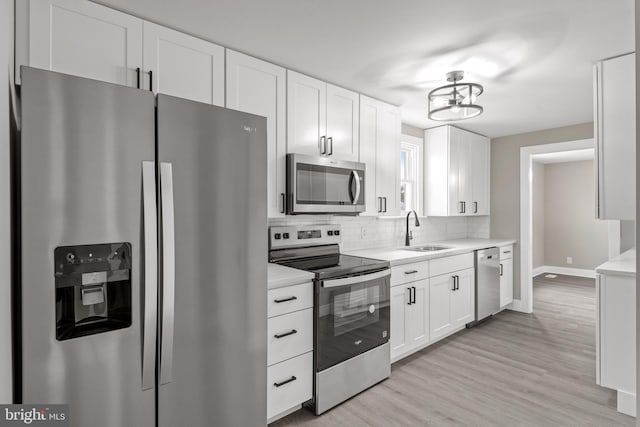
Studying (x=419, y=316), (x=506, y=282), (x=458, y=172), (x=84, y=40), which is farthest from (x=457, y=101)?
(x=506, y=282)

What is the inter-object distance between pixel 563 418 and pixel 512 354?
39.0 inches

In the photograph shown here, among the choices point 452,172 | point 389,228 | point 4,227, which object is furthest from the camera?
point 452,172

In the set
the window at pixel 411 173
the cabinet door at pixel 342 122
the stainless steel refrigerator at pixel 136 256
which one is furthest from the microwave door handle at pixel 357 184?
the window at pixel 411 173

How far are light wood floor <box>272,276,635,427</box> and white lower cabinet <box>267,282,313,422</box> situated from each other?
0.20 metres

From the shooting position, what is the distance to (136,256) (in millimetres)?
1312

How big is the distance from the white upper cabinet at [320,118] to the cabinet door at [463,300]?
183 cm

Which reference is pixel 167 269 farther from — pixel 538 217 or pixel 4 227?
pixel 538 217

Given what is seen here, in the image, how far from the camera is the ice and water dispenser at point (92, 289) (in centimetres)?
119

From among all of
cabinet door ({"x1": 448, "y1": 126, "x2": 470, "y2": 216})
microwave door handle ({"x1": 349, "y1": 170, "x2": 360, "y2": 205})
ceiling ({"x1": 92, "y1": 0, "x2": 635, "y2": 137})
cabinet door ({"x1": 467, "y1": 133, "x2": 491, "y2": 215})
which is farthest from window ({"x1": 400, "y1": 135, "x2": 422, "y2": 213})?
microwave door handle ({"x1": 349, "y1": 170, "x2": 360, "y2": 205})

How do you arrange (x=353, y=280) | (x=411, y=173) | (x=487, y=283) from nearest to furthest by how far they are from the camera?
1. (x=353, y=280)
2. (x=487, y=283)
3. (x=411, y=173)

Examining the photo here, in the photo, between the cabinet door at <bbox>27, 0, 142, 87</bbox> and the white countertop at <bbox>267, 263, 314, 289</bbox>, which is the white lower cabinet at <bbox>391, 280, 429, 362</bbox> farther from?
the cabinet door at <bbox>27, 0, 142, 87</bbox>

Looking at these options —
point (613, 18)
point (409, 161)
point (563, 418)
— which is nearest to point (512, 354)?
point (563, 418)

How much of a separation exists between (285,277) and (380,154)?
1.70 metres

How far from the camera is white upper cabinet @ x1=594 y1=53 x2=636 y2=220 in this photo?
7.43 feet
